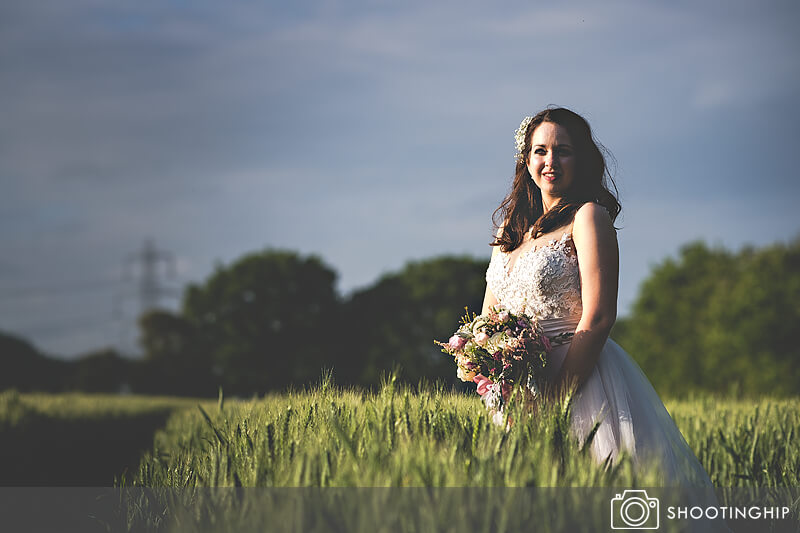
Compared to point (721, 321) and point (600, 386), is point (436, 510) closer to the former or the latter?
point (600, 386)

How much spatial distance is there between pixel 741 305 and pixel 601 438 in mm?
19386

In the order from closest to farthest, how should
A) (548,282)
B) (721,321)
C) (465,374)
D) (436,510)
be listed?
(436,510)
(465,374)
(548,282)
(721,321)

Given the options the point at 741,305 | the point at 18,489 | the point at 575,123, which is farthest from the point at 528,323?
the point at 741,305

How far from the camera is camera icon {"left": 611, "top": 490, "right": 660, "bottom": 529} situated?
238cm

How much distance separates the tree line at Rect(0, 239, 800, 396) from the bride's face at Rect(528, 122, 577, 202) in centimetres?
1798

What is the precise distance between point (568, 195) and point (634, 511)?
2.26m

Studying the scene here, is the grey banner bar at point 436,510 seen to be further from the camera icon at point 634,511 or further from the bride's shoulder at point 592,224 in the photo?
the bride's shoulder at point 592,224

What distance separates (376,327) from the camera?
90.3 feet

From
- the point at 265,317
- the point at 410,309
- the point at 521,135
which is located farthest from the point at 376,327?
the point at 521,135

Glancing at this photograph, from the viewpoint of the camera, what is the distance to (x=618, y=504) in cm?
247

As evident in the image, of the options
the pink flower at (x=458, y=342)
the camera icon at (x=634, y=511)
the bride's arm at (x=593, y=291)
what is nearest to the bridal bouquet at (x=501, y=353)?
the pink flower at (x=458, y=342)

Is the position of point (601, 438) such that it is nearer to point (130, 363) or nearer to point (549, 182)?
point (549, 182)

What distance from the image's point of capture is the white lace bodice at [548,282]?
13.1 ft

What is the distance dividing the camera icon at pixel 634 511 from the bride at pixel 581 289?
43.3 inches
